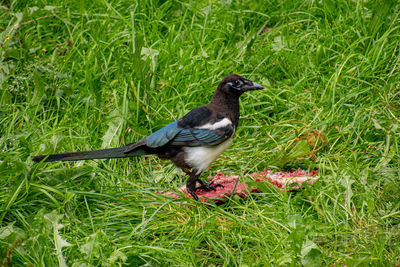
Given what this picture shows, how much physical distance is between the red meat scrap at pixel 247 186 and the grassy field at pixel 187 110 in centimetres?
7

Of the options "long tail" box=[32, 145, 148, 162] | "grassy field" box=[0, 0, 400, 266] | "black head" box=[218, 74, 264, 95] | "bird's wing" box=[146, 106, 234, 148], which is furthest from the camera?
"black head" box=[218, 74, 264, 95]

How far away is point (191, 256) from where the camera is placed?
103 inches

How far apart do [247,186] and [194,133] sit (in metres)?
0.49

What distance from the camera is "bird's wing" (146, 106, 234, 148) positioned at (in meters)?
3.24

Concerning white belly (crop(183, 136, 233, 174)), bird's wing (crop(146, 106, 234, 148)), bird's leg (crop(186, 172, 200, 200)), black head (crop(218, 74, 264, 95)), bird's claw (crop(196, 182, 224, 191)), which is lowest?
bird's claw (crop(196, 182, 224, 191))

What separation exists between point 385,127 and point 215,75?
1.39 meters

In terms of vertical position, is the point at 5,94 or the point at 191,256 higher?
the point at 5,94

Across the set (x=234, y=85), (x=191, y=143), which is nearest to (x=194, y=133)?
(x=191, y=143)

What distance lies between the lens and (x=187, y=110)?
13.1ft

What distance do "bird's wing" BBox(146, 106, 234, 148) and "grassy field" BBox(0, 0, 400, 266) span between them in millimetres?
349

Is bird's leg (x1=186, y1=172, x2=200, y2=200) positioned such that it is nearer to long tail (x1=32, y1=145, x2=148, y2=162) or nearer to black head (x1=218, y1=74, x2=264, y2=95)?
long tail (x1=32, y1=145, x2=148, y2=162)

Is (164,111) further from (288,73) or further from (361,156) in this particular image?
(361,156)

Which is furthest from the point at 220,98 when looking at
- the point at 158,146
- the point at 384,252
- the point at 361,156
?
the point at 384,252

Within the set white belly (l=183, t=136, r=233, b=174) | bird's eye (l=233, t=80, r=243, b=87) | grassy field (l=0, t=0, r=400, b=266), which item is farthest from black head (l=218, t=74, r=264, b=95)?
grassy field (l=0, t=0, r=400, b=266)
